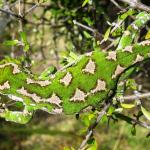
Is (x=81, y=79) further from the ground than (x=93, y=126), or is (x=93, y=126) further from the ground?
(x=81, y=79)

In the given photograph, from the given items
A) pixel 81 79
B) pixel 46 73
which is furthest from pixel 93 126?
pixel 46 73

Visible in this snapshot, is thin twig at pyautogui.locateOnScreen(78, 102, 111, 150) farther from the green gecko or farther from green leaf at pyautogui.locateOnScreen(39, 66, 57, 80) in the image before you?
green leaf at pyautogui.locateOnScreen(39, 66, 57, 80)

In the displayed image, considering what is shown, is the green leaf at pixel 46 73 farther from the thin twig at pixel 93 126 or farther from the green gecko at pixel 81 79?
the thin twig at pixel 93 126

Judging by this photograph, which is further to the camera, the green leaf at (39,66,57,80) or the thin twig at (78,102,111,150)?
the green leaf at (39,66,57,80)

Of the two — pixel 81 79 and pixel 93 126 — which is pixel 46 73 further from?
pixel 93 126

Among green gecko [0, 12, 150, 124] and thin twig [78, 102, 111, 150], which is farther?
green gecko [0, 12, 150, 124]

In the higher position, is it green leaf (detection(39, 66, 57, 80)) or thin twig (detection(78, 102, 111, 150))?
green leaf (detection(39, 66, 57, 80))

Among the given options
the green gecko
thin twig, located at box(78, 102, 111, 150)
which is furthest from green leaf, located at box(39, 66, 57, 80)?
thin twig, located at box(78, 102, 111, 150)

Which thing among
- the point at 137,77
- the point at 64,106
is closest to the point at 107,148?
the point at 137,77
